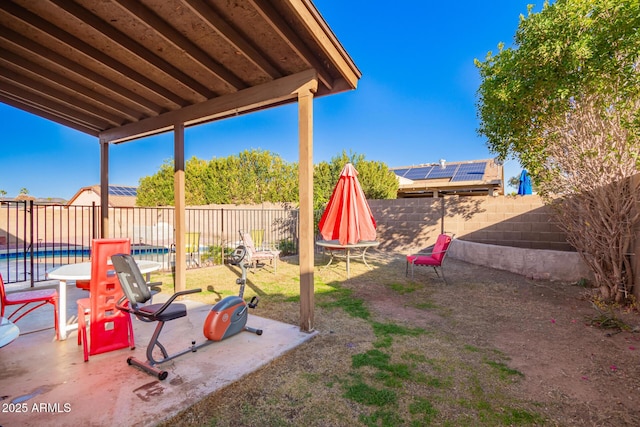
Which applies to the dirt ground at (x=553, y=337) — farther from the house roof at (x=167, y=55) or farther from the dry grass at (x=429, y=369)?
the house roof at (x=167, y=55)

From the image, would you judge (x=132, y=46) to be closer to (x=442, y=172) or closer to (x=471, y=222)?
(x=471, y=222)

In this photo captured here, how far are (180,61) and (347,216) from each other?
407 centimetres

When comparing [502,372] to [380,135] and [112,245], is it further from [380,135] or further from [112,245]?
[380,135]

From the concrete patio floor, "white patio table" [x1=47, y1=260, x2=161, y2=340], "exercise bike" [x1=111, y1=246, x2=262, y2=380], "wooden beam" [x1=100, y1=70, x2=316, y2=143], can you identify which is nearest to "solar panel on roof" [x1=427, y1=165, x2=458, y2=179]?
"wooden beam" [x1=100, y1=70, x2=316, y2=143]

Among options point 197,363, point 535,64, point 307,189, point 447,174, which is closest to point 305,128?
point 307,189

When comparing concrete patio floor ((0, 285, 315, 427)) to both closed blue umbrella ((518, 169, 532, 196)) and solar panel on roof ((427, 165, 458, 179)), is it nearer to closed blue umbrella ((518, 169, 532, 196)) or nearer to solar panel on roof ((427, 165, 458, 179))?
closed blue umbrella ((518, 169, 532, 196))

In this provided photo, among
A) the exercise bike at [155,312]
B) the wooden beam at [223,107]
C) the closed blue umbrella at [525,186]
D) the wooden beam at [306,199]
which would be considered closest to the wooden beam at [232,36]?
the wooden beam at [223,107]

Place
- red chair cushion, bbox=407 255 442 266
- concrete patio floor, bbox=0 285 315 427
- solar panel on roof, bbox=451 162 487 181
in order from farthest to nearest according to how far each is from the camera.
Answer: solar panel on roof, bbox=451 162 487 181 → red chair cushion, bbox=407 255 442 266 → concrete patio floor, bbox=0 285 315 427

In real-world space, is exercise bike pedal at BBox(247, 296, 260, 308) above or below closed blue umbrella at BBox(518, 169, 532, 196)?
below

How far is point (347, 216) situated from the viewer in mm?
6430

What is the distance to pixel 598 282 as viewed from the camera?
4.56 m

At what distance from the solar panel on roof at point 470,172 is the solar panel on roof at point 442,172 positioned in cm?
34

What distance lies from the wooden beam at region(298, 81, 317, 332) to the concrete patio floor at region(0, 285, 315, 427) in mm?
304

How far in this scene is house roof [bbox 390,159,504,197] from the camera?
15438 millimetres
